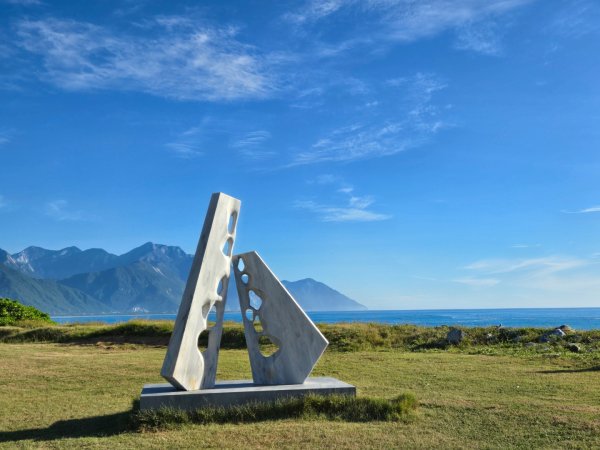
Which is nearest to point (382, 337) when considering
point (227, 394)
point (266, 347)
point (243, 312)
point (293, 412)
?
point (266, 347)

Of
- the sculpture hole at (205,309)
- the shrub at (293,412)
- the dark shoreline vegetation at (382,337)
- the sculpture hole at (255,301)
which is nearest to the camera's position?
the shrub at (293,412)

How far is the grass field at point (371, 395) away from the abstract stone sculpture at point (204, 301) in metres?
1.02

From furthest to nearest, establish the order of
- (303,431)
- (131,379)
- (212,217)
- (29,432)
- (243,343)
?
(243,343) < (131,379) < (212,217) < (29,432) < (303,431)

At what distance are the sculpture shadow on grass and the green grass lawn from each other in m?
0.02

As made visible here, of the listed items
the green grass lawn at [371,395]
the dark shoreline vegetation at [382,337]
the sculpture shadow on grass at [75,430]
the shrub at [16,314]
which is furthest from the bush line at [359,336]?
the sculpture shadow on grass at [75,430]

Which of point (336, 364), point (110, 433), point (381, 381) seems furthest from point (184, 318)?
point (336, 364)

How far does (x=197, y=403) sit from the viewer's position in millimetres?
9156

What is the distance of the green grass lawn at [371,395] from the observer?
26.4ft

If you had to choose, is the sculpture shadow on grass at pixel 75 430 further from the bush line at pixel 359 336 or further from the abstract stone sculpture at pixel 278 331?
the bush line at pixel 359 336

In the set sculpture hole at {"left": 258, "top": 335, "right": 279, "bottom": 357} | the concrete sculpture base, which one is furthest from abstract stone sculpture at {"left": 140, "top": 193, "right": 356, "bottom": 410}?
sculpture hole at {"left": 258, "top": 335, "right": 279, "bottom": 357}

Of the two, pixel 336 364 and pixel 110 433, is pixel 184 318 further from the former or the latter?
pixel 336 364

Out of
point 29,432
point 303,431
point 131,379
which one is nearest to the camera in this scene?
point 303,431

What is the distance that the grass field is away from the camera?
805cm

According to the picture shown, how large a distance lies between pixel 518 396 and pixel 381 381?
124 inches
